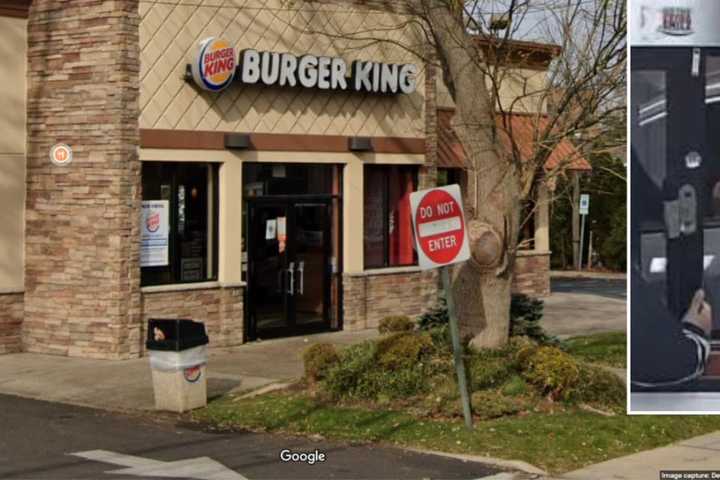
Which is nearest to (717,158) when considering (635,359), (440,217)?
(635,359)

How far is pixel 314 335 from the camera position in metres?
20.8

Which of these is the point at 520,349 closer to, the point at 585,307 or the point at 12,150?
the point at 12,150

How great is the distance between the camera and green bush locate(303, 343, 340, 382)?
14.2 metres

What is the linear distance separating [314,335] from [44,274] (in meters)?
4.78

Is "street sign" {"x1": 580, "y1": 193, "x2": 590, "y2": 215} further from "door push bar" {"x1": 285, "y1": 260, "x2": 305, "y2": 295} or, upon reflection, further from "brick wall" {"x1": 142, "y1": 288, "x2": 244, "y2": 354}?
"brick wall" {"x1": 142, "y1": 288, "x2": 244, "y2": 354}

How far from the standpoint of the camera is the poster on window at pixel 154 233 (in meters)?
18.1

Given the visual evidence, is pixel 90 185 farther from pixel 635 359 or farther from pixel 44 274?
pixel 635 359

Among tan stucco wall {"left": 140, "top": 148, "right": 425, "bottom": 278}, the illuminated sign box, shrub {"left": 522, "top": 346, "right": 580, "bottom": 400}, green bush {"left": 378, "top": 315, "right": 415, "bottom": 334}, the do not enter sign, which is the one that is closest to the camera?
the do not enter sign

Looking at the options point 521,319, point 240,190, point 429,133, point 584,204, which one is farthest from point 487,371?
point 584,204

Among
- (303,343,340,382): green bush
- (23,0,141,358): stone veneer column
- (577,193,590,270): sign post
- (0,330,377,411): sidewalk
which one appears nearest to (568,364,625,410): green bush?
(303,343,340,382): green bush

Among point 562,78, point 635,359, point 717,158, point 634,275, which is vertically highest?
point 562,78

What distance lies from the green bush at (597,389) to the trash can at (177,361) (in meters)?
4.12

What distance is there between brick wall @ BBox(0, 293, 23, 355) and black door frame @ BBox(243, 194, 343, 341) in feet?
11.6

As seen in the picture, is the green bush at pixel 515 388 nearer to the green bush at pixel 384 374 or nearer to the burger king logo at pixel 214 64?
the green bush at pixel 384 374
